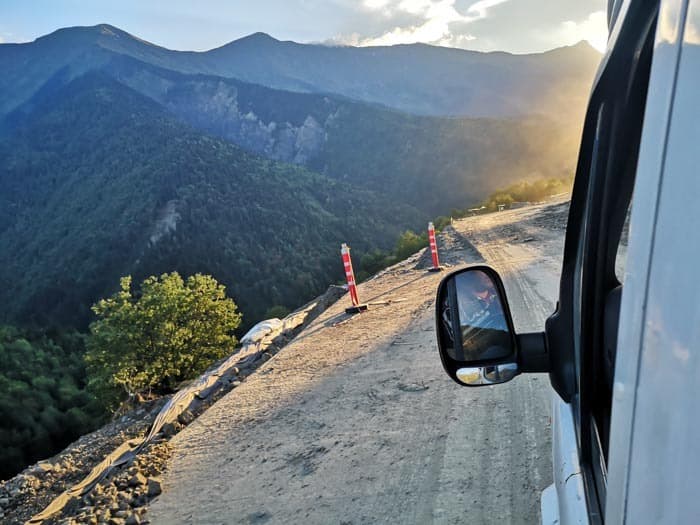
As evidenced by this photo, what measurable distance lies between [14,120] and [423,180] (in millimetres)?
127791

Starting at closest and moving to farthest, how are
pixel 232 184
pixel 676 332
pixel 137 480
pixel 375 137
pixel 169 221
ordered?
1. pixel 676 332
2. pixel 137 480
3. pixel 169 221
4. pixel 232 184
5. pixel 375 137

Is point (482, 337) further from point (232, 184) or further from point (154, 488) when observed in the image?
point (232, 184)

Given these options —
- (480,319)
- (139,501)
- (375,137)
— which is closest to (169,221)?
(375,137)

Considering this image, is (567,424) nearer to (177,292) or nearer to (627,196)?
(627,196)

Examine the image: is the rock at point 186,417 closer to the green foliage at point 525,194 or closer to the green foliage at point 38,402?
the green foliage at point 38,402

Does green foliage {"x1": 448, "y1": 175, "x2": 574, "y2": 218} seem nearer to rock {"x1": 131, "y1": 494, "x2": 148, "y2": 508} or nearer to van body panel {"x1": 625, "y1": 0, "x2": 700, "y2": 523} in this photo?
rock {"x1": 131, "y1": 494, "x2": 148, "y2": 508}

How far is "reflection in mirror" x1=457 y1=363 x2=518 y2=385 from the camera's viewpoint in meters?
1.40

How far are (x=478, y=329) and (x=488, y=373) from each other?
123 millimetres

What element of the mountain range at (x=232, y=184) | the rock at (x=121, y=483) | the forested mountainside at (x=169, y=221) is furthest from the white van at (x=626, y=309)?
the forested mountainside at (x=169, y=221)

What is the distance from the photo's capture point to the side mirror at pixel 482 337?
1.41m

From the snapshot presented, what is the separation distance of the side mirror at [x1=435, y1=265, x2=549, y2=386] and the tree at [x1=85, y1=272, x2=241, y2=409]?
21938 mm

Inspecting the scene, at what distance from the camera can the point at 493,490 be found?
10.2 feet

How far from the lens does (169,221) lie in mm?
77938

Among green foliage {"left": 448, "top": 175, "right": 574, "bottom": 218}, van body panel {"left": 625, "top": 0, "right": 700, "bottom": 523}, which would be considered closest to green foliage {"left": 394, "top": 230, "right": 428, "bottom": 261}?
green foliage {"left": 448, "top": 175, "right": 574, "bottom": 218}
